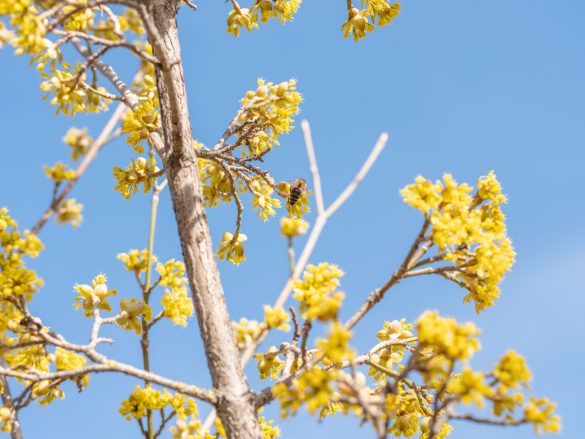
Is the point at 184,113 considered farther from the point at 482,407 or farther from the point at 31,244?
the point at 482,407

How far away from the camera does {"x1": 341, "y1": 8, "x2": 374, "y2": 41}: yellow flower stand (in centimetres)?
619

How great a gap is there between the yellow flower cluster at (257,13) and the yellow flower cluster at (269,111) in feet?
3.55

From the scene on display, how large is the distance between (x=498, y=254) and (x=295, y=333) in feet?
4.07

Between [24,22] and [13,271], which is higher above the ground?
[24,22]

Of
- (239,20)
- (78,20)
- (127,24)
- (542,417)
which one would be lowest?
(542,417)

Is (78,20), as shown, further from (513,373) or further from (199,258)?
(513,373)

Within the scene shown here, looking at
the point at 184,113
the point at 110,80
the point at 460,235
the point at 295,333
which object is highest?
the point at 110,80

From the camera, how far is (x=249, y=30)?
20.2 feet

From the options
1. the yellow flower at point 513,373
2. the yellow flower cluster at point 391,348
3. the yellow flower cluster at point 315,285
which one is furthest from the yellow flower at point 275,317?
→ the yellow flower cluster at point 391,348

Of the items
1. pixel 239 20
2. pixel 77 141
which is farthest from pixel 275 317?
pixel 239 20

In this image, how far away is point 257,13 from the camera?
6.20 metres

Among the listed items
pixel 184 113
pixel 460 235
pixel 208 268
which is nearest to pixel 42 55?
pixel 184 113

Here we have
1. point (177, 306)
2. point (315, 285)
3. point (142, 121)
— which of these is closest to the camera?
point (315, 285)

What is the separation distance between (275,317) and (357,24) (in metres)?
4.00
